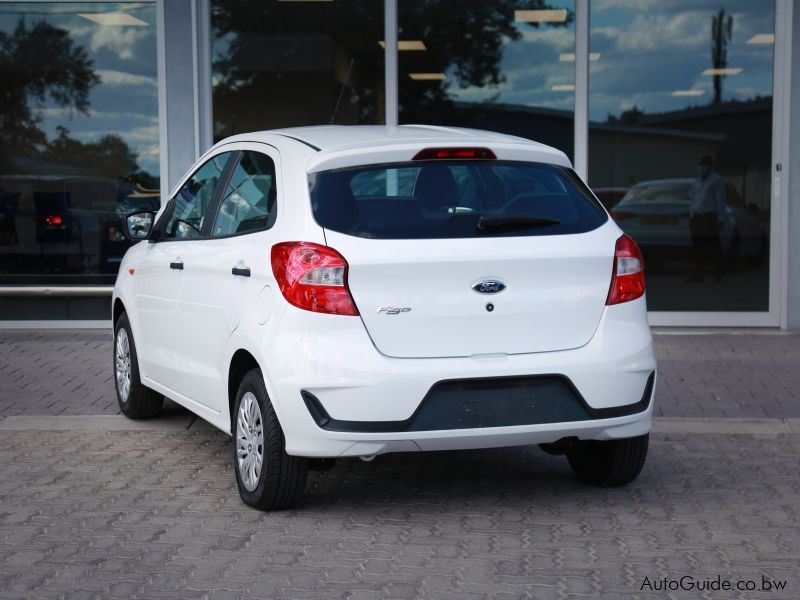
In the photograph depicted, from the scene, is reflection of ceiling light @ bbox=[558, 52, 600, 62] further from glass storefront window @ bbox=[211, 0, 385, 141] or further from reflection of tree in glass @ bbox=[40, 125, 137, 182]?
reflection of tree in glass @ bbox=[40, 125, 137, 182]

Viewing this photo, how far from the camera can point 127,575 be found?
480cm

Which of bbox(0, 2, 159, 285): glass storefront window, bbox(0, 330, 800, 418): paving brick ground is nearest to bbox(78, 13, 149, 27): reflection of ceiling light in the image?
bbox(0, 2, 159, 285): glass storefront window

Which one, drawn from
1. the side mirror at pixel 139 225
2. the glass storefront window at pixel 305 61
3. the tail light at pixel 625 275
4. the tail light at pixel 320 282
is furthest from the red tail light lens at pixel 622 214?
the tail light at pixel 320 282

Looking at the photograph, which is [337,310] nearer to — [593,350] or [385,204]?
[385,204]

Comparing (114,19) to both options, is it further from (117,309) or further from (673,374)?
(673,374)

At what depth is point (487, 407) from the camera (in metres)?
5.36

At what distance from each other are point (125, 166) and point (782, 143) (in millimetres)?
6291

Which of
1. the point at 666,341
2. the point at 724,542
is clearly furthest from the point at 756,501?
the point at 666,341

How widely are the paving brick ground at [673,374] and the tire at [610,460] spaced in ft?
6.26

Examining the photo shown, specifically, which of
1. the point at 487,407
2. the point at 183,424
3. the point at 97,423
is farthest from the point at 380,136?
the point at 97,423

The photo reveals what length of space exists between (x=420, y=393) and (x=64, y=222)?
311 inches

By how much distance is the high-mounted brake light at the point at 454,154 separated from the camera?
18.6 feet

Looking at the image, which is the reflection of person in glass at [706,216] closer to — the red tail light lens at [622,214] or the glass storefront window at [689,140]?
the glass storefront window at [689,140]

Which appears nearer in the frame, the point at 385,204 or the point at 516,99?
the point at 385,204
